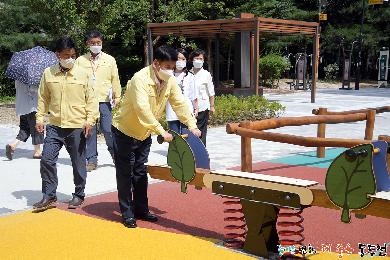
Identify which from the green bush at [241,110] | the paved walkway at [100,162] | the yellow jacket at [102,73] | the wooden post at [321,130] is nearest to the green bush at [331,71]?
the green bush at [241,110]

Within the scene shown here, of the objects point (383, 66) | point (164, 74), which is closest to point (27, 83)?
point (164, 74)

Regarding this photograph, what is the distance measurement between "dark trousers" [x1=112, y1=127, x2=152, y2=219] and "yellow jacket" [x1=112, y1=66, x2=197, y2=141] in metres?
0.10

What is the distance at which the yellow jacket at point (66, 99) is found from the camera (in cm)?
572

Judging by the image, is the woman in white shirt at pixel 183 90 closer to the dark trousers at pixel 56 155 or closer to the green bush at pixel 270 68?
the dark trousers at pixel 56 155

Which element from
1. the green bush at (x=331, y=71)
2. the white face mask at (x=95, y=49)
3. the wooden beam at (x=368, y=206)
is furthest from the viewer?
the green bush at (x=331, y=71)

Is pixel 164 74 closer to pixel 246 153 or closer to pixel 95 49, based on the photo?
pixel 246 153

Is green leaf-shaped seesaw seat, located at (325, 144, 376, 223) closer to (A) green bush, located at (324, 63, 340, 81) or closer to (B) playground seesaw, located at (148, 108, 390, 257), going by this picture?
(B) playground seesaw, located at (148, 108, 390, 257)

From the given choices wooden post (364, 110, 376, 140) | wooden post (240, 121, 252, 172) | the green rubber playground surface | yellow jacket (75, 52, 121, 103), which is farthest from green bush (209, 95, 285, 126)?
wooden post (240, 121, 252, 172)

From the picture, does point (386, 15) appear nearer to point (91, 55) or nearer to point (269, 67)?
point (269, 67)

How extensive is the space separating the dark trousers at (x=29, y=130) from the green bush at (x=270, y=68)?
2097 centimetres

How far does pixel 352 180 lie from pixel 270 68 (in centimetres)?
2550

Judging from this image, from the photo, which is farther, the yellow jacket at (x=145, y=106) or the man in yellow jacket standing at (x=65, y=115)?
the man in yellow jacket standing at (x=65, y=115)

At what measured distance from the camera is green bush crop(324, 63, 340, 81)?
124ft

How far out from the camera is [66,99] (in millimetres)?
5750
